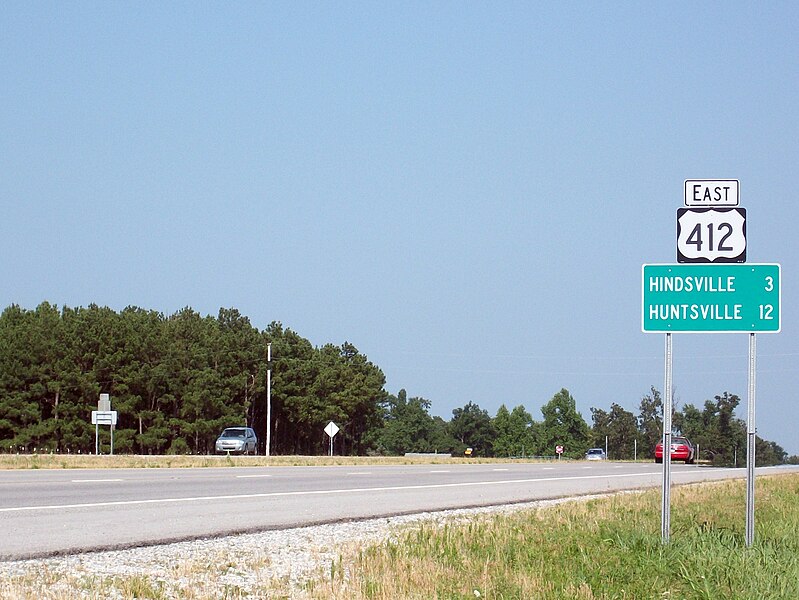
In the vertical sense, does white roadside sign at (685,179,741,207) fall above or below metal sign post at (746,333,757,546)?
above

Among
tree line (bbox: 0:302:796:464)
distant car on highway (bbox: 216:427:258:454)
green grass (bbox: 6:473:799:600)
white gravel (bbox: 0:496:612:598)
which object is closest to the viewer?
green grass (bbox: 6:473:799:600)

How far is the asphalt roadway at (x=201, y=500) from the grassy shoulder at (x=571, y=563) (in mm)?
2661

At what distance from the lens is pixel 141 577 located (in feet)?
30.1

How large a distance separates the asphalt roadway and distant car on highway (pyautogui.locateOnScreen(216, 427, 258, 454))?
118 ft

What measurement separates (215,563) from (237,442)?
2200 inches

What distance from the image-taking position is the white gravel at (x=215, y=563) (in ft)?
29.8

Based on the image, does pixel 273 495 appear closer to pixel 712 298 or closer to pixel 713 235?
pixel 712 298

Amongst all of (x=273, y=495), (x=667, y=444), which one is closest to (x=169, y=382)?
(x=273, y=495)

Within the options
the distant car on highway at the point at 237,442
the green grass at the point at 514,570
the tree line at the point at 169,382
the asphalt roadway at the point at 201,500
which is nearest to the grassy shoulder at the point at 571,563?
the green grass at the point at 514,570

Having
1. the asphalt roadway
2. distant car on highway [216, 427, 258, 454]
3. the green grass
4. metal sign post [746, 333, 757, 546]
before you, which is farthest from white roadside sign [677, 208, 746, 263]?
distant car on highway [216, 427, 258, 454]

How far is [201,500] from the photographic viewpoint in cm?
1750

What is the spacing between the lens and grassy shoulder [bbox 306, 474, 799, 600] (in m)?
9.10

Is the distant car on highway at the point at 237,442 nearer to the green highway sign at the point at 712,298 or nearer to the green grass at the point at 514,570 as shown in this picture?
the green grass at the point at 514,570

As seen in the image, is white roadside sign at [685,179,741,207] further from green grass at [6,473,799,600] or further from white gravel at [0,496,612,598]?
white gravel at [0,496,612,598]
